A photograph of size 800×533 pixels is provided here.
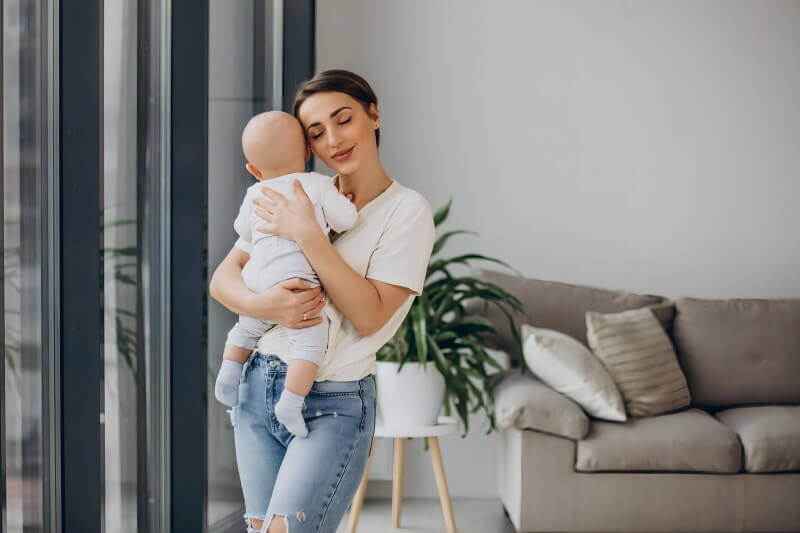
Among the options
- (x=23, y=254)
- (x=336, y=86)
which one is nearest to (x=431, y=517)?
(x=23, y=254)

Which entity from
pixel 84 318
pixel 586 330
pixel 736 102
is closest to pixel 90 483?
pixel 84 318

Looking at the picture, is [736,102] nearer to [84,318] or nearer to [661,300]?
[661,300]

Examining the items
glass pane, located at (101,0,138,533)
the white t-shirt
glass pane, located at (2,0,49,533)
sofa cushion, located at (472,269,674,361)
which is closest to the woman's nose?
the white t-shirt

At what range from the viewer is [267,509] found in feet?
4.23

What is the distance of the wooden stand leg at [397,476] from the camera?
121 inches

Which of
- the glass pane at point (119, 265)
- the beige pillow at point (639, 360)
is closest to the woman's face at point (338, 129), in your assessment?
the glass pane at point (119, 265)

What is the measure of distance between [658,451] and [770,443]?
1.37 ft

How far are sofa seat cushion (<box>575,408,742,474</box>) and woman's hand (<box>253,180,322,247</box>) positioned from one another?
1.95 m

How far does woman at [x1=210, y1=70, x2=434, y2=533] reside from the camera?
124 centimetres

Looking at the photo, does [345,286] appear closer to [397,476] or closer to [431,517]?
[397,476]

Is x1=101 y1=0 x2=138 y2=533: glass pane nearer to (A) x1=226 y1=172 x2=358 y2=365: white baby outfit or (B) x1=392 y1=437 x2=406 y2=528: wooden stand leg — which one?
(A) x1=226 y1=172 x2=358 y2=365: white baby outfit

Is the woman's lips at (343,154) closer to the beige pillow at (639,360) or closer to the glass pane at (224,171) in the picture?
the glass pane at (224,171)

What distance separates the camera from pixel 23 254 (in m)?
1.62

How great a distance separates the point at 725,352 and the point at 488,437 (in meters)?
1.15
